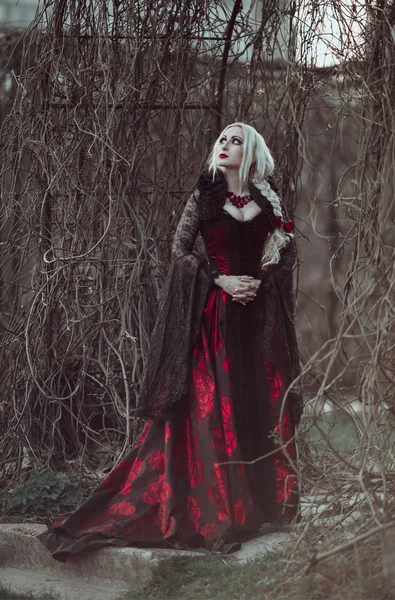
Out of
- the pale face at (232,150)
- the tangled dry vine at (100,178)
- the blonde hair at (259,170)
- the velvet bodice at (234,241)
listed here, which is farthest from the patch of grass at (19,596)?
the pale face at (232,150)

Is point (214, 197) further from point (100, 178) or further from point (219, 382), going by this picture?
point (100, 178)

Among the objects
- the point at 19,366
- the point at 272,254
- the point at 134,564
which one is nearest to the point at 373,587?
the point at 134,564

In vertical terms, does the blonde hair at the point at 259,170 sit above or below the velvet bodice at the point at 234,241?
above

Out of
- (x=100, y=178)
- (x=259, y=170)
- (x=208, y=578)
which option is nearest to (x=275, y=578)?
(x=208, y=578)

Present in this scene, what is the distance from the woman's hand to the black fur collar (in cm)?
30

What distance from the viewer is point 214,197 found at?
4.41 m

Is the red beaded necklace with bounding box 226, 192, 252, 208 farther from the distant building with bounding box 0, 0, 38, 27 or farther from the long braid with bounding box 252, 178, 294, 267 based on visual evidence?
the distant building with bounding box 0, 0, 38, 27

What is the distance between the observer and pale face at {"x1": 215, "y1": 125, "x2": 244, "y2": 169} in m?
4.45

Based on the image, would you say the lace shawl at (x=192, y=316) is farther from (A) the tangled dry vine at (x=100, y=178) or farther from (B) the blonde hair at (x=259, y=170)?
(A) the tangled dry vine at (x=100, y=178)

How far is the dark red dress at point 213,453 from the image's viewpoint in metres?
4.17

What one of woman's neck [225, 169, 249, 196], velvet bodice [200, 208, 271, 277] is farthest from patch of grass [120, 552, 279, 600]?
woman's neck [225, 169, 249, 196]

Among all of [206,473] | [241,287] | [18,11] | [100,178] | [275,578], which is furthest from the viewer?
[18,11]

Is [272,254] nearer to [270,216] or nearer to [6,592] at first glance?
[270,216]

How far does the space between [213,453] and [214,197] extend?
1193 mm
